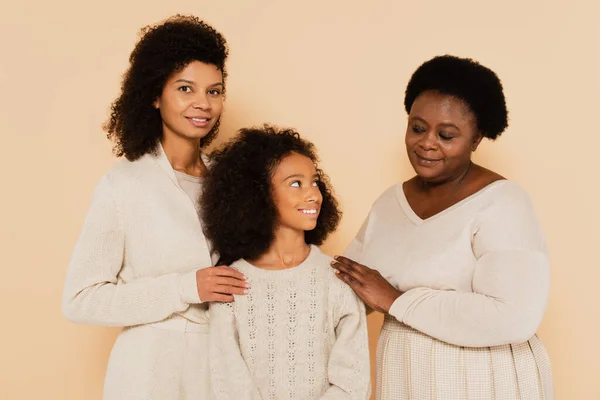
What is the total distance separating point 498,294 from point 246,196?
711 mm

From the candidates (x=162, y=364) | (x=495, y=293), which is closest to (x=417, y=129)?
(x=495, y=293)

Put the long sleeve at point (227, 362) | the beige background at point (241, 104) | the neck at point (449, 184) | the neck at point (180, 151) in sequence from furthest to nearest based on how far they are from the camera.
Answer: the beige background at point (241, 104)
the neck at point (180, 151)
the neck at point (449, 184)
the long sleeve at point (227, 362)

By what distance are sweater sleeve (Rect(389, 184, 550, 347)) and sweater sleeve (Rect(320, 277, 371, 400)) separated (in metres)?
0.11

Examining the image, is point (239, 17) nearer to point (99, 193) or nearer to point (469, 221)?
point (99, 193)

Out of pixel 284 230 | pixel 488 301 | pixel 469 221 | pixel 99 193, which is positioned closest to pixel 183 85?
pixel 99 193

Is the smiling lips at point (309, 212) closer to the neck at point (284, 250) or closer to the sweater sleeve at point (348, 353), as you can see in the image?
the neck at point (284, 250)

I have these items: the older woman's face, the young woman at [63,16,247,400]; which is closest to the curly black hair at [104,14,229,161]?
the young woman at [63,16,247,400]

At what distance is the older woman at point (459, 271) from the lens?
6.05 feet

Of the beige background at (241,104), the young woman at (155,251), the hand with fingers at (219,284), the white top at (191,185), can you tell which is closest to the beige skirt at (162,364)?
the young woman at (155,251)

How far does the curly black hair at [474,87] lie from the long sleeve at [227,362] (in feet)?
2.73

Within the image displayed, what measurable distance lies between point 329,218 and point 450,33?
3.84 feet

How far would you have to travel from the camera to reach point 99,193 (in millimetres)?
1982

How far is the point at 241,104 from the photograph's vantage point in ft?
9.52

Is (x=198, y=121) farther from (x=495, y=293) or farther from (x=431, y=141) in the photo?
(x=495, y=293)
